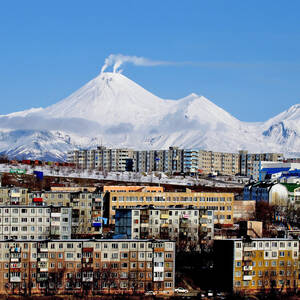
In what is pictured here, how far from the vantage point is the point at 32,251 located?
43.3 meters

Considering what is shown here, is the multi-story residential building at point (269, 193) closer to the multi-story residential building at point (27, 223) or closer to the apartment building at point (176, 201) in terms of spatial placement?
the apartment building at point (176, 201)

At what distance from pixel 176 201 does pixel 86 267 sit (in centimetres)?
2535

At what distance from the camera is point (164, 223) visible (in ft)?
179

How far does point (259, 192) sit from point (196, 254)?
1267 inches

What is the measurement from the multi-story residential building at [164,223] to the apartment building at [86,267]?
801 centimetres

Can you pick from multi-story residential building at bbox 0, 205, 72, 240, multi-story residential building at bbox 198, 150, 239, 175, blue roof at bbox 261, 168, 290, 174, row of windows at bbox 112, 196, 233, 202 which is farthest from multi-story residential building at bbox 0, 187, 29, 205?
multi-story residential building at bbox 198, 150, 239, 175

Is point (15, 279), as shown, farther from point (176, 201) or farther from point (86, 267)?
point (176, 201)

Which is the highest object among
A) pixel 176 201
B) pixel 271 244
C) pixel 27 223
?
Answer: pixel 176 201

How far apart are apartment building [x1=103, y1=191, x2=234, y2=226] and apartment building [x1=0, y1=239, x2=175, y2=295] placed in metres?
21.0

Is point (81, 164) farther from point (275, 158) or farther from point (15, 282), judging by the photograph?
point (15, 282)

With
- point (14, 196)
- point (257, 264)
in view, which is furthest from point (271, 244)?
point (14, 196)

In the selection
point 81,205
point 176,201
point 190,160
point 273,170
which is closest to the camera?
point 81,205

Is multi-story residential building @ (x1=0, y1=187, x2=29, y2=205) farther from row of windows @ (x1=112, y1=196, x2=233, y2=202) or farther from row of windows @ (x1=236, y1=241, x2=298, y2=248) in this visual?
row of windows @ (x1=236, y1=241, x2=298, y2=248)

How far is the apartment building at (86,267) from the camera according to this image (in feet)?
141
